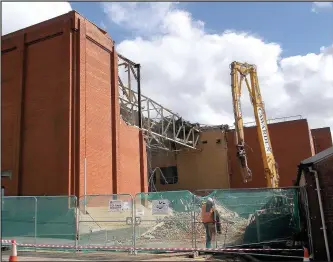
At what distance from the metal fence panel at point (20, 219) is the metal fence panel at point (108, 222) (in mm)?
1930

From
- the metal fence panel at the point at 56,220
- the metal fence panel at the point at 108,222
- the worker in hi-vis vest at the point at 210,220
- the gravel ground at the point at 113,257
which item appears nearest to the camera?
the gravel ground at the point at 113,257

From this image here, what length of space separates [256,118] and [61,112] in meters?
12.5

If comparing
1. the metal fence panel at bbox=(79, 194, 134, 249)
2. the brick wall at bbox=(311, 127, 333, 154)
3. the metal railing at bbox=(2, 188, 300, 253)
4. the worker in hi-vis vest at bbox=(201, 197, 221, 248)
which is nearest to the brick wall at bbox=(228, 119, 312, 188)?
the brick wall at bbox=(311, 127, 333, 154)

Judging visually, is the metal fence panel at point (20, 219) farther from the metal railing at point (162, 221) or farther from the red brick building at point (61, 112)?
the red brick building at point (61, 112)

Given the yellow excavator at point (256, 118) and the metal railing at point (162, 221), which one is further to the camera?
the yellow excavator at point (256, 118)

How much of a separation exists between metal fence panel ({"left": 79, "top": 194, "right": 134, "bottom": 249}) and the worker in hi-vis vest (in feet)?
8.54

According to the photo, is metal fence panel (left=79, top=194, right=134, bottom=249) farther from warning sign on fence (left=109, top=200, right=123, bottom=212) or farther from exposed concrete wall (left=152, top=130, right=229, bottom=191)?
exposed concrete wall (left=152, top=130, right=229, bottom=191)

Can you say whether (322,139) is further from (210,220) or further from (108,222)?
(108,222)

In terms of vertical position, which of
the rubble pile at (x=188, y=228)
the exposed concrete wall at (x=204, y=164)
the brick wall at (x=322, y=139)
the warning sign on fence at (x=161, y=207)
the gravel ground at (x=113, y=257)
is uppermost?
the brick wall at (x=322, y=139)

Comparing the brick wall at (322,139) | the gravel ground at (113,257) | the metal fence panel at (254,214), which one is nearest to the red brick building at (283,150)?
the brick wall at (322,139)

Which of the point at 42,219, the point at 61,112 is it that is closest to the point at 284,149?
the point at 61,112

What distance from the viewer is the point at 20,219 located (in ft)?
49.5

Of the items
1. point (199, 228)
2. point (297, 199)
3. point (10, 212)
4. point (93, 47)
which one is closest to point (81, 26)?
point (93, 47)

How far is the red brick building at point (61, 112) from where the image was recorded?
1930cm
